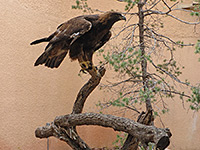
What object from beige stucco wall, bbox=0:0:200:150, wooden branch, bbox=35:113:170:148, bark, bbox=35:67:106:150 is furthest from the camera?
beige stucco wall, bbox=0:0:200:150

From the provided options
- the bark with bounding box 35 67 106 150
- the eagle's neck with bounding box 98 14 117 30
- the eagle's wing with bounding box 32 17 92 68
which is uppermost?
the eagle's neck with bounding box 98 14 117 30

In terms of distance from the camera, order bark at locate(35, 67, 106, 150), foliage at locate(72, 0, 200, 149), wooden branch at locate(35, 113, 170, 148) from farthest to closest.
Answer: bark at locate(35, 67, 106, 150)
foliage at locate(72, 0, 200, 149)
wooden branch at locate(35, 113, 170, 148)

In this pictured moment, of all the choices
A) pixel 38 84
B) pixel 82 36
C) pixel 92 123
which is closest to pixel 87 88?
pixel 92 123

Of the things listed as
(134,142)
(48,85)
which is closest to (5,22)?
(48,85)

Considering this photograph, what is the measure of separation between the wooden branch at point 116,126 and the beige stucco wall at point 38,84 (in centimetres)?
58

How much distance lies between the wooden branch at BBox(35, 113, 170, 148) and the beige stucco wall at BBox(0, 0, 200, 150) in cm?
58

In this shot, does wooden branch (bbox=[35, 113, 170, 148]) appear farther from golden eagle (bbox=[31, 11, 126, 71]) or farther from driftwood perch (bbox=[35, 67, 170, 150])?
golden eagle (bbox=[31, 11, 126, 71])

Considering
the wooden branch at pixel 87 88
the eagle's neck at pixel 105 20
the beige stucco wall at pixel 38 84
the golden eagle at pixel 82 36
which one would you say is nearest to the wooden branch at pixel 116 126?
the wooden branch at pixel 87 88

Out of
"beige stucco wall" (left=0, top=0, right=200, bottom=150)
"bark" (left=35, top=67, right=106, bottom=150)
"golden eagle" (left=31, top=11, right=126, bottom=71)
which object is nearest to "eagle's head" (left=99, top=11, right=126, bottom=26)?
"golden eagle" (left=31, top=11, right=126, bottom=71)

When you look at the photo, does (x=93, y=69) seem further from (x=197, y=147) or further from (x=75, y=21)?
(x=197, y=147)

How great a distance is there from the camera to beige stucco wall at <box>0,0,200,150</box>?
274 cm

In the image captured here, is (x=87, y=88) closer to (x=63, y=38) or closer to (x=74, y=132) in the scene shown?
(x=74, y=132)

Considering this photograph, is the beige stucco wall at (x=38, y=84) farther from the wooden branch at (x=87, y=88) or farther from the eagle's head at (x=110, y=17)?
the eagle's head at (x=110, y=17)

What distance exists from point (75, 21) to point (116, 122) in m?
0.86
